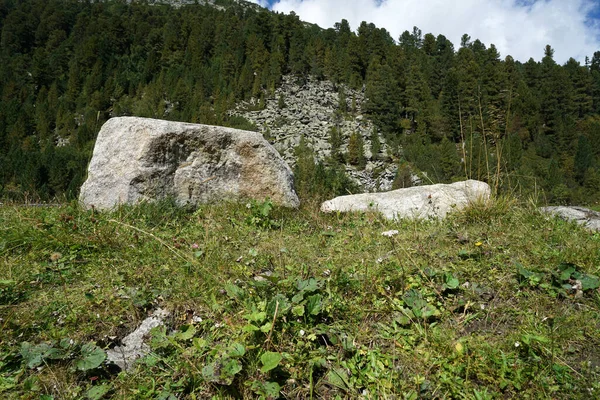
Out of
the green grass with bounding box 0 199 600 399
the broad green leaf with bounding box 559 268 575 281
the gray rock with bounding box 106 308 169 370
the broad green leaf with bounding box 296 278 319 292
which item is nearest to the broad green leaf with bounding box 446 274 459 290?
the green grass with bounding box 0 199 600 399

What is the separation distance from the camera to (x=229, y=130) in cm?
652

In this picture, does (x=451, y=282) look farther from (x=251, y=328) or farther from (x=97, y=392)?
(x=97, y=392)

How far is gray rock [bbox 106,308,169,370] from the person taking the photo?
1985mm

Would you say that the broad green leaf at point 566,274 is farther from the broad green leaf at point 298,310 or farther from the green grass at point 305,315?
the broad green leaf at point 298,310

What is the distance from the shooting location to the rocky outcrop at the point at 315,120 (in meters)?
67.2

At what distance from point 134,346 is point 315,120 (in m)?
80.1

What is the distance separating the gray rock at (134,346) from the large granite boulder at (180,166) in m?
3.36

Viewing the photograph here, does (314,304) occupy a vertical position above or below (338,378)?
above

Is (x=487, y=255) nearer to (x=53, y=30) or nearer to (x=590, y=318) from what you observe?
(x=590, y=318)

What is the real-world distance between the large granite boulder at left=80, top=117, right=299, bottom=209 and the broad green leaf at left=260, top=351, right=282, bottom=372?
4255 millimetres

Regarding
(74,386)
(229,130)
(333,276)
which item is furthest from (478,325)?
(229,130)

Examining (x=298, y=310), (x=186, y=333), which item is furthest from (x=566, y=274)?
(x=186, y=333)

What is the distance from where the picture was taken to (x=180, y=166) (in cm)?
603

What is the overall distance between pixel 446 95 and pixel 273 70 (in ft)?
147
